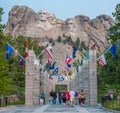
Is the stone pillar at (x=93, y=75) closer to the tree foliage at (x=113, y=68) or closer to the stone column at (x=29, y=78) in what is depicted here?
the stone column at (x=29, y=78)

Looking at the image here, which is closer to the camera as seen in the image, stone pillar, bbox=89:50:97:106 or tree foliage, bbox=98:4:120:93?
stone pillar, bbox=89:50:97:106

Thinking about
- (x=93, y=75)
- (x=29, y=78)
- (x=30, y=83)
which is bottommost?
(x=30, y=83)

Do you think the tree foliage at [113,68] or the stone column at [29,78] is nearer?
the stone column at [29,78]

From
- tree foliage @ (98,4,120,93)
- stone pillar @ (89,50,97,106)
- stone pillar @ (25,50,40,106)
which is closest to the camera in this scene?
stone pillar @ (89,50,97,106)

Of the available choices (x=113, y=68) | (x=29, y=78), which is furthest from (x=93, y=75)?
(x=113, y=68)

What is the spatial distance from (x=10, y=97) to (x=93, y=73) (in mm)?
10817

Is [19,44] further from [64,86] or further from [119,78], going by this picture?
[64,86]

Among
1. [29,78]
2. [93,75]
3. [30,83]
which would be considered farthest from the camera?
[29,78]

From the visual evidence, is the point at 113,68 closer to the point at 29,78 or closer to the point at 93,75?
the point at 93,75

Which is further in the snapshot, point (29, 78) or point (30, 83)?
point (29, 78)

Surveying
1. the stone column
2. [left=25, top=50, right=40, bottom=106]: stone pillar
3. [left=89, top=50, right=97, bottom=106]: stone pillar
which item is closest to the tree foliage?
[left=89, top=50, right=97, bottom=106]: stone pillar

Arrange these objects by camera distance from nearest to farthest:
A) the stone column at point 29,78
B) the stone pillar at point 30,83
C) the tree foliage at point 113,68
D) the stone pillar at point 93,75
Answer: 1. the stone pillar at point 93,75
2. the stone pillar at point 30,83
3. the stone column at point 29,78
4. the tree foliage at point 113,68

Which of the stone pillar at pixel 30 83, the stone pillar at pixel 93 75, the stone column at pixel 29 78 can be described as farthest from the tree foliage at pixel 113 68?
the stone column at pixel 29 78

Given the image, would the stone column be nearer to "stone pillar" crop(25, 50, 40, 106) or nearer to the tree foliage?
"stone pillar" crop(25, 50, 40, 106)
